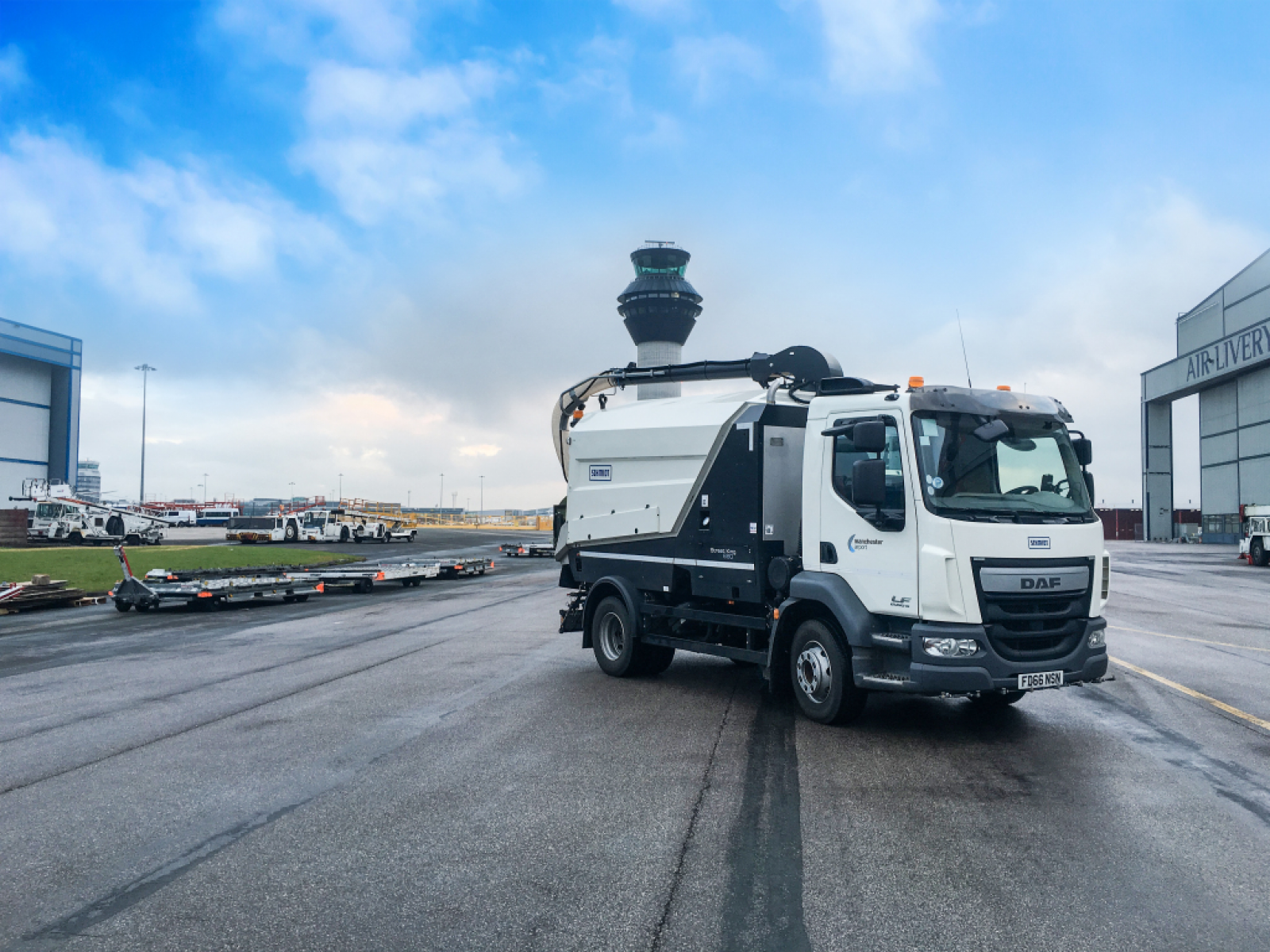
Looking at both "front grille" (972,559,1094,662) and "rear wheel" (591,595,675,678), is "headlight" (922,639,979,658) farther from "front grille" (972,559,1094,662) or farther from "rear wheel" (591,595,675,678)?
"rear wheel" (591,595,675,678)

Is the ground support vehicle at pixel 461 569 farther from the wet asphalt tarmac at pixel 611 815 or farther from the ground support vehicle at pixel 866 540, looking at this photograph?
the ground support vehicle at pixel 866 540

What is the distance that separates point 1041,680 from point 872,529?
1.67 m

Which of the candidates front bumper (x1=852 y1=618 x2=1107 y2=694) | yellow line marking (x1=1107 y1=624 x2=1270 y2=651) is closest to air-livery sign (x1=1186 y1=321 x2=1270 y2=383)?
yellow line marking (x1=1107 y1=624 x2=1270 y2=651)

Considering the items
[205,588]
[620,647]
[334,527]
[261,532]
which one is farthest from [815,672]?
[261,532]

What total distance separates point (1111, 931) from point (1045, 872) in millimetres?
681

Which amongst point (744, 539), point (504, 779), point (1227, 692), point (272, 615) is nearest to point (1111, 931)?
point (504, 779)

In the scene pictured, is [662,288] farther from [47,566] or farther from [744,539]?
[744,539]

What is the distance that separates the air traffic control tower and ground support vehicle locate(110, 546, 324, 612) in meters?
66.8

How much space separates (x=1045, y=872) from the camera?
186 inches

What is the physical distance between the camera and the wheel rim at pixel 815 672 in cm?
801

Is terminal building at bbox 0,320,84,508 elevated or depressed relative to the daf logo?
elevated

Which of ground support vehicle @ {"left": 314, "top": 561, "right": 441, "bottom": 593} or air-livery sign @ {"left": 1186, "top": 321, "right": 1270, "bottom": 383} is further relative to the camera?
air-livery sign @ {"left": 1186, "top": 321, "right": 1270, "bottom": 383}

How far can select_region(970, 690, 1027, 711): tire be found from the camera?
28.9 feet

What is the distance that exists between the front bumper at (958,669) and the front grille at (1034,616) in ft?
0.27
